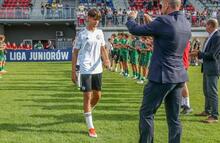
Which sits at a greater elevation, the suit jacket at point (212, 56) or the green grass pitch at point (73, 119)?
the suit jacket at point (212, 56)

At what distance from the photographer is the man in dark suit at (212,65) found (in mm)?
9008

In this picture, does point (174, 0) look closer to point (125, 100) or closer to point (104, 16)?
point (125, 100)

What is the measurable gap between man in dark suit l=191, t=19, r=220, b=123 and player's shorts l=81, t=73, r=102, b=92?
2127mm

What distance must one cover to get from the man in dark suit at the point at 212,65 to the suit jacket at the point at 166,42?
2.79m

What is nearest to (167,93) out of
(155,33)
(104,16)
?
(155,33)

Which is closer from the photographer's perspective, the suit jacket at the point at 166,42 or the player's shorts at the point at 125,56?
the suit jacket at the point at 166,42

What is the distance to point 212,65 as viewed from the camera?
9.23 m

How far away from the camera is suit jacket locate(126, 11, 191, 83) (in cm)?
602

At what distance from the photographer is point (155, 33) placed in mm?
6039

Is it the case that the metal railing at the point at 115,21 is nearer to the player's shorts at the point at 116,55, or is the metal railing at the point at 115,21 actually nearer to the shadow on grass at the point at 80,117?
the player's shorts at the point at 116,55

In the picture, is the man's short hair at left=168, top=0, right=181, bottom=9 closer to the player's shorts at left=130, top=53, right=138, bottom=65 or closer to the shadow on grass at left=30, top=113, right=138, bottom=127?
the shadow on grass at left=30, top=113, right=138, bottom=127

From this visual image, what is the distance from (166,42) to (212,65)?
3358mm

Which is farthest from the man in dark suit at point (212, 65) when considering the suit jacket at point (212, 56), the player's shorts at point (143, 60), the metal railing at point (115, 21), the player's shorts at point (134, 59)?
the metal railing at point (115, 21)

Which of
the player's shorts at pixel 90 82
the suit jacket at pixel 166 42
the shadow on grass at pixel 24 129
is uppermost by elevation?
the suit jacket at pixel 166 42
